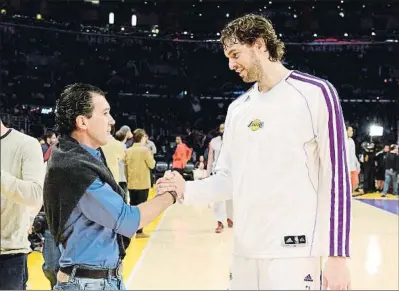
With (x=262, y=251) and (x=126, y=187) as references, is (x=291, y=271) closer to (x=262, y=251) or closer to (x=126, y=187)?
(x=262, y=251)

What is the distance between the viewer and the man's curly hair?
8.16 ft

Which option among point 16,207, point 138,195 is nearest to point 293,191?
point 16,207

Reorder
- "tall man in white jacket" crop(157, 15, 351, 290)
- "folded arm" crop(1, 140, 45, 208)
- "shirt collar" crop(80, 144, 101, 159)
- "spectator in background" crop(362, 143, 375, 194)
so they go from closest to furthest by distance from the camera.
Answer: "tall man in white jacket" crop(157, 15, 351, 290), "shirt collar" crop(80, 144, 101, 159), "folded arm" crop(1, 140, 45, 208), "spectator in background" crop(362, 143, 375, 194)

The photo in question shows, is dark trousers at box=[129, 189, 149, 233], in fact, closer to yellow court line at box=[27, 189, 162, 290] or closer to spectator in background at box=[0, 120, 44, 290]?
yellow court line at box=[27, 189, 162, 290]

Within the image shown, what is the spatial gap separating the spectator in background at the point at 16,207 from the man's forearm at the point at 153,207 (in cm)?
80

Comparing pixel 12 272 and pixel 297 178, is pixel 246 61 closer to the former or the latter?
pixel 297 178

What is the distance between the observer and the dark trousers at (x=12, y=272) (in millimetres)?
3328

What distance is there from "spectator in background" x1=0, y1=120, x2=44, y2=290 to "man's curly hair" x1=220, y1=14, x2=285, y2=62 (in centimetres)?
136

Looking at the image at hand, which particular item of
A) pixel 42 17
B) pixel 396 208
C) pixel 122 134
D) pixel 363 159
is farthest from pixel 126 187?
pixel 42 17

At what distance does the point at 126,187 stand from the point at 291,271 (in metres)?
8.42

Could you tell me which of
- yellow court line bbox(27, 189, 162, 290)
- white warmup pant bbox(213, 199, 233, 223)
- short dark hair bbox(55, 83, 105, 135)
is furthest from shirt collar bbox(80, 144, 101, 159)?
white warmup pant bbox(213, 199, 233, 223)

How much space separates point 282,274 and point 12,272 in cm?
172

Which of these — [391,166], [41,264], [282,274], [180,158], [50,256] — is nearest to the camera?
[282,274]

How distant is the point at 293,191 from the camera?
232 cm
